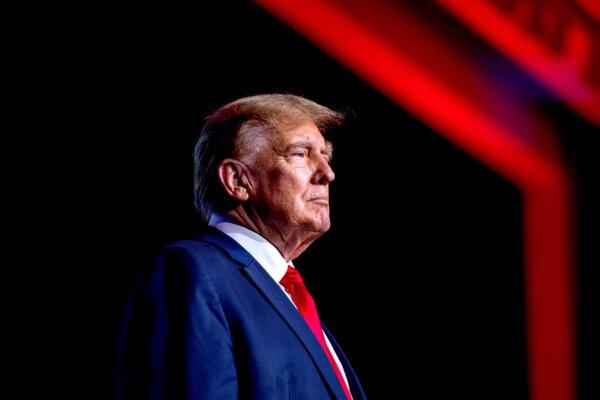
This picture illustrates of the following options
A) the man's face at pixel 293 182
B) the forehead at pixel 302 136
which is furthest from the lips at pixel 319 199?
the forehead at pixel 302 136

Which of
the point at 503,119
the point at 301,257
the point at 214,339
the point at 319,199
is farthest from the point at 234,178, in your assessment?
the point at 503,119

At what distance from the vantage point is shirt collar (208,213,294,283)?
4.95ft

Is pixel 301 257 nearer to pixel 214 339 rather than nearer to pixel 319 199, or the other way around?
pixel 319 199

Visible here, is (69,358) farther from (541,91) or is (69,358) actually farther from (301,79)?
(541,91)

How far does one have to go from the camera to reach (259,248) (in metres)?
1.53

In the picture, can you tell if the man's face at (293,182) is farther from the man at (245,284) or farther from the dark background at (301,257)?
the dark background at (301,257)

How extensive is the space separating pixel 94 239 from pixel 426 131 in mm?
1137

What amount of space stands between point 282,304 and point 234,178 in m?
0.39

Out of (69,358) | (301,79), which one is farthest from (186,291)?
(301,79)

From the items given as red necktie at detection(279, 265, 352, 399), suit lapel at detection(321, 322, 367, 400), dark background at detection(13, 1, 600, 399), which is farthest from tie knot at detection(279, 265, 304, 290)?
dark background at detection(13, 1, 600, 399)

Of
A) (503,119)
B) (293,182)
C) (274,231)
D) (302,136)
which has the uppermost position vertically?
(503,119)

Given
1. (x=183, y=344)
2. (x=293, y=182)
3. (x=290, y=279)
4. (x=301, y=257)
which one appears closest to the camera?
(x=183, y=344)

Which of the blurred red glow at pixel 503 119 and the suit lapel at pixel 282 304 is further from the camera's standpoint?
the blurred red glow at pixel 503 119

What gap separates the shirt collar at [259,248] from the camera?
1510 millimetres
